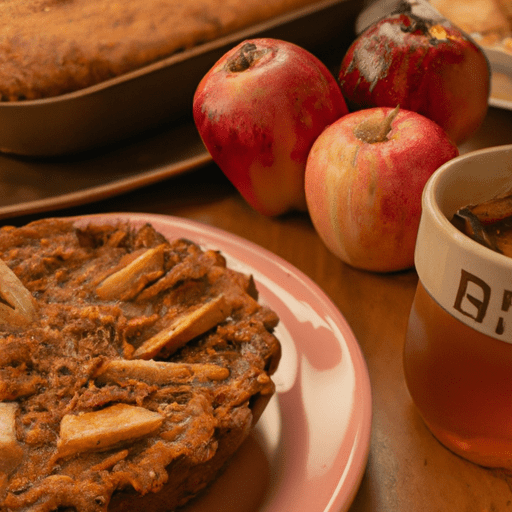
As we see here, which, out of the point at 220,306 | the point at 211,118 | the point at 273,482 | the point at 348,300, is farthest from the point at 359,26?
the point at 273,482

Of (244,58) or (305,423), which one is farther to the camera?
(244,58)

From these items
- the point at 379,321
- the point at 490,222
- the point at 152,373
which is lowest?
the point at 379,321

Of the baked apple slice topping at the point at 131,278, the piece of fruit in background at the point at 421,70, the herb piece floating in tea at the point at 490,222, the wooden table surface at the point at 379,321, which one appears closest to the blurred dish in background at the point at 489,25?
the wooden table surface at the point at 379,321

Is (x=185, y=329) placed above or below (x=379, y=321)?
above

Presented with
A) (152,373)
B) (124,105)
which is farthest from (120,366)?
(124,105)

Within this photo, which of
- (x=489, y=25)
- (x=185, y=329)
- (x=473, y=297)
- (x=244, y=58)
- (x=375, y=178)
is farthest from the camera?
(x=489, y=25)

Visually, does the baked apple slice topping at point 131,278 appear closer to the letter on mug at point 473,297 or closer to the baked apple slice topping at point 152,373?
the baked apple slice topping at point 152,373

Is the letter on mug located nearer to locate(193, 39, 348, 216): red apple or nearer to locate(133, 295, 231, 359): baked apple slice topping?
locate(133, 295, 231, 359): baked apple slice topping

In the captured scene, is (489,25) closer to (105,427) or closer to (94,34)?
(94,34)

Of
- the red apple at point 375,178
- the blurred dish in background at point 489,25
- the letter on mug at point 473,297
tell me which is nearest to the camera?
the letter on mug at point 473,297
